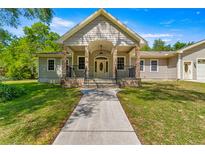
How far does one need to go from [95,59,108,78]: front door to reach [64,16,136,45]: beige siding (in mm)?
4320

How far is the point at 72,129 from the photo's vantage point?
4594 millimetres

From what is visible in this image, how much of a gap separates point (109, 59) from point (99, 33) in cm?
453

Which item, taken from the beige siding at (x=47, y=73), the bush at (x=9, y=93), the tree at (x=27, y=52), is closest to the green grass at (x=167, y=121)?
the bush at (x=9, y=93)

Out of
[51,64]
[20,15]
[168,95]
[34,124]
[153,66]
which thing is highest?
[20,15]

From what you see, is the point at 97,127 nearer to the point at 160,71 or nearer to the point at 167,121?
the point at 167,121

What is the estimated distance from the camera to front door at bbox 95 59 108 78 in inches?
660

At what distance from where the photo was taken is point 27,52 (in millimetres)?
28797

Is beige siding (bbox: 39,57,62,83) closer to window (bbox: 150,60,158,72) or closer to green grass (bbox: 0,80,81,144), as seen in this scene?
window (bbox: 150,60,158,72)

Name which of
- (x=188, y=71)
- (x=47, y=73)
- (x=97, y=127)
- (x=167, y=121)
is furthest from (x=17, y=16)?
(x=188, y=71)

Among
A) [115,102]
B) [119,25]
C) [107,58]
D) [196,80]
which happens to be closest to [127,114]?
[115,102]

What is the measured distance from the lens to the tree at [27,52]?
2702 centimetres

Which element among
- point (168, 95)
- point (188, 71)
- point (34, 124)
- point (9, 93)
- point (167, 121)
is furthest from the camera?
point (188, 71)

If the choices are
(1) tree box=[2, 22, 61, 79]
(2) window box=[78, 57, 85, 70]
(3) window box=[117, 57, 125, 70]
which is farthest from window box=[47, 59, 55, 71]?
(1) tree box=[2, 22, 61, 79]
